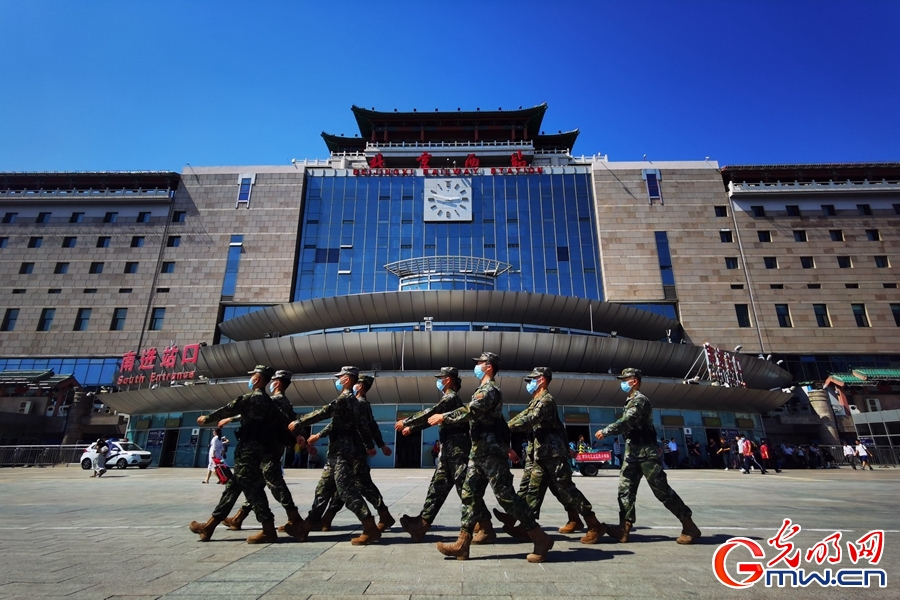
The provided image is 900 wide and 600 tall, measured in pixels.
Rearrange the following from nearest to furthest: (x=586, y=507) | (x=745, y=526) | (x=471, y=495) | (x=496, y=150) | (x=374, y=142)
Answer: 1. (x=471, y=495)
2. (x=586, y=507)
3. (x=745, y=526)
4. (x=496, y=150)
5. (x=374, y=142)

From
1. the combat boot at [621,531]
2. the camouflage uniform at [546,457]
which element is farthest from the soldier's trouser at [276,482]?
the combat boot at [621,531]

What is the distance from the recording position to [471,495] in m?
5.36

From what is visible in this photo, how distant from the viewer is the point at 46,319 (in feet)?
143

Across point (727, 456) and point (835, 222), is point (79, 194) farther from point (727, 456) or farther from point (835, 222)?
point (835, 222)

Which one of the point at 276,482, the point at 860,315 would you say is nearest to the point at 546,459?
the point at 276,482

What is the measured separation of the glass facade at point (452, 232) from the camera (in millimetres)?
43312

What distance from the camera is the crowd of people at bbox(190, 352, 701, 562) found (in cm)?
568

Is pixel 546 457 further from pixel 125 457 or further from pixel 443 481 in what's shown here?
pixel 125 457

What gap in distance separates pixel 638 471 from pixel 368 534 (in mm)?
3561

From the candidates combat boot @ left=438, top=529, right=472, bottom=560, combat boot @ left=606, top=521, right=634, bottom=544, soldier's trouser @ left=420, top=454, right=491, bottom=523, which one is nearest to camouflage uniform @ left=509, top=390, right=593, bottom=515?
combat boot @ left=606, top=521, right=634, bottom=544

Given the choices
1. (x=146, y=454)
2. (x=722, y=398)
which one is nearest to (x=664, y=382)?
(x=722, y=398)

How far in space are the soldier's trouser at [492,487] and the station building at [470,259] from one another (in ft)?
88.0

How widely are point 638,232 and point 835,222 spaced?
1906 centimetres

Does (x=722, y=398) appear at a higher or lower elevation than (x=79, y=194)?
lower
